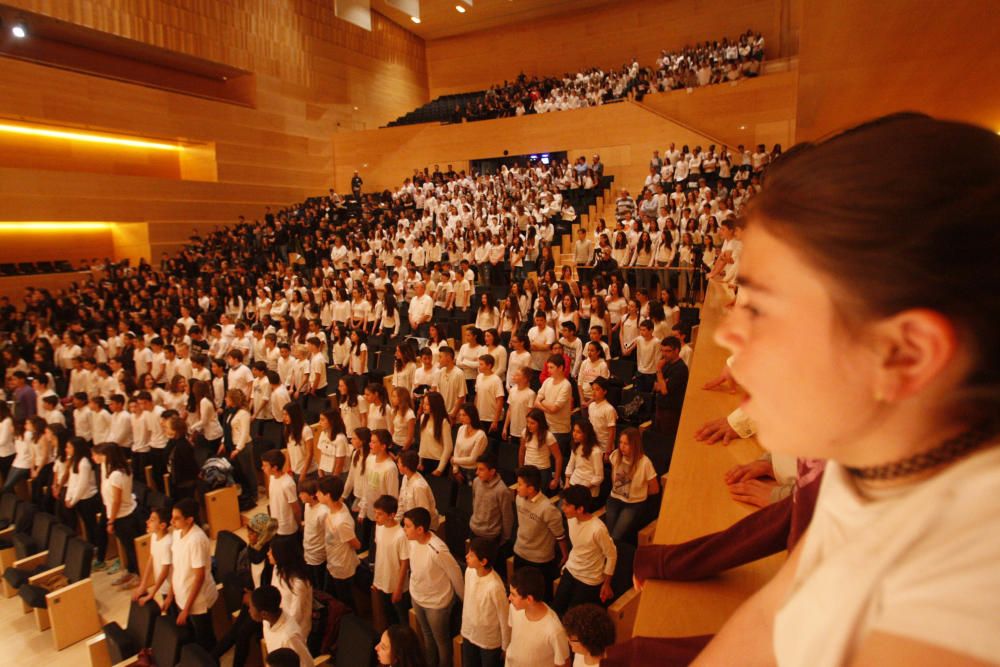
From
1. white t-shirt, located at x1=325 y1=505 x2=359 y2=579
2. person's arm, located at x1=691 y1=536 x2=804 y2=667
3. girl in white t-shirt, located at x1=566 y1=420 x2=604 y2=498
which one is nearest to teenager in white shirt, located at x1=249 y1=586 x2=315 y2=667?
white t-shirt, located at x1=325 y1=505 x2=359 y2=579

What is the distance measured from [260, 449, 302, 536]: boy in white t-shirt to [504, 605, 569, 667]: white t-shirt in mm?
2642

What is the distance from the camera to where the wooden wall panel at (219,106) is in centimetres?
1495

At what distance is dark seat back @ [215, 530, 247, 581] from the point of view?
4.95 metres

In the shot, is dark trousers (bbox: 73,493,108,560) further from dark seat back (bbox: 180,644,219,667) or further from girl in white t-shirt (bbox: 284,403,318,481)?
dark seat back (bbox: 180,644,219,667)

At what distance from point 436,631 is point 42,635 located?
3905 millimetres

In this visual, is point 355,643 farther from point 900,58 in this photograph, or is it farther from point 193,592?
point 900,58

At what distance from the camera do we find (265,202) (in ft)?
66.3

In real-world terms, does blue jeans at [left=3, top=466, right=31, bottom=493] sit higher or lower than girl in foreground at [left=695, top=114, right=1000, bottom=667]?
lower

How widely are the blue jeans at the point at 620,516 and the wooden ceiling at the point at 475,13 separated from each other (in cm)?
2191

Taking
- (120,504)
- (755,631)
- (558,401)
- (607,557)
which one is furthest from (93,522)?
(755,631)

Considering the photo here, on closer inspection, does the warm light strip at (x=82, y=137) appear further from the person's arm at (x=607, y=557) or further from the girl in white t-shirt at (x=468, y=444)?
the person's arm at (x=607, y=557)

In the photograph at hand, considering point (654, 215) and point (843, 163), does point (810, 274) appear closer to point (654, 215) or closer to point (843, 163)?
point (843, 163)

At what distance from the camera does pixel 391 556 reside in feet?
13.6

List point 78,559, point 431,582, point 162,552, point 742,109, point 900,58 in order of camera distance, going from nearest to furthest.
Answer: point 900,58, point 431,582, point 162,552, point 78,559, point 742,109
